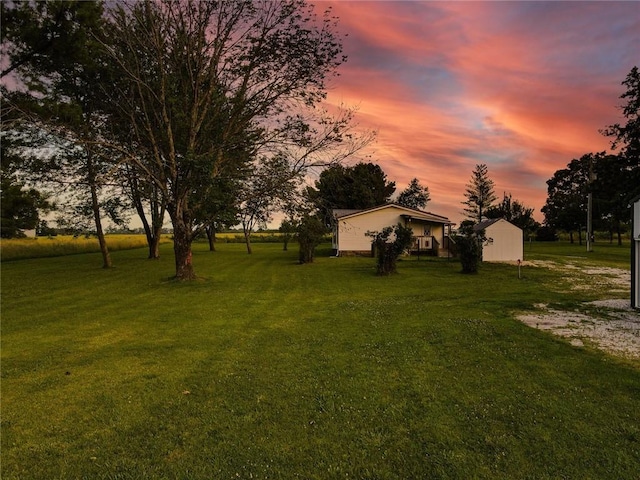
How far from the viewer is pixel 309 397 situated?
244 inches

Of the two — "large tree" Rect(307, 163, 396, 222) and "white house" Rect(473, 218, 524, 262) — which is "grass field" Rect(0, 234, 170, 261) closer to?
"large tree" Rect(307, 163, 396, 222)

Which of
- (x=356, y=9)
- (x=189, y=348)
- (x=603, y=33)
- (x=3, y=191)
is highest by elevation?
(x=356, y=9)

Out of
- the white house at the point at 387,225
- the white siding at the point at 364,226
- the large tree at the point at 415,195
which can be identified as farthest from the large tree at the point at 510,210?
the white siding at the point at 364,226

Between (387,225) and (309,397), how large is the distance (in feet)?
114

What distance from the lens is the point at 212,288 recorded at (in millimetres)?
18016

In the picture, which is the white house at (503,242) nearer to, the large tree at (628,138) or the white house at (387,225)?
the white house at (387,225)

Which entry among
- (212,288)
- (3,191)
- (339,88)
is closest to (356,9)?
(339,88)

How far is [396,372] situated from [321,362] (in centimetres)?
150

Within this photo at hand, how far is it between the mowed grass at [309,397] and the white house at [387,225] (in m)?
27.1

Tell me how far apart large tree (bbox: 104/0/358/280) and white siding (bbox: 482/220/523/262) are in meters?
20.5

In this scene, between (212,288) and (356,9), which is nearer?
(356,9)

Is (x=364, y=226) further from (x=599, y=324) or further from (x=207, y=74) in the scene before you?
(x=599, y=324)

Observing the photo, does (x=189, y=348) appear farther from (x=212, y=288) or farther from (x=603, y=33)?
(x=603, y=33)

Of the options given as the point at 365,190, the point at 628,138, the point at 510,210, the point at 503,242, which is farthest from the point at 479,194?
the point at 503,242
